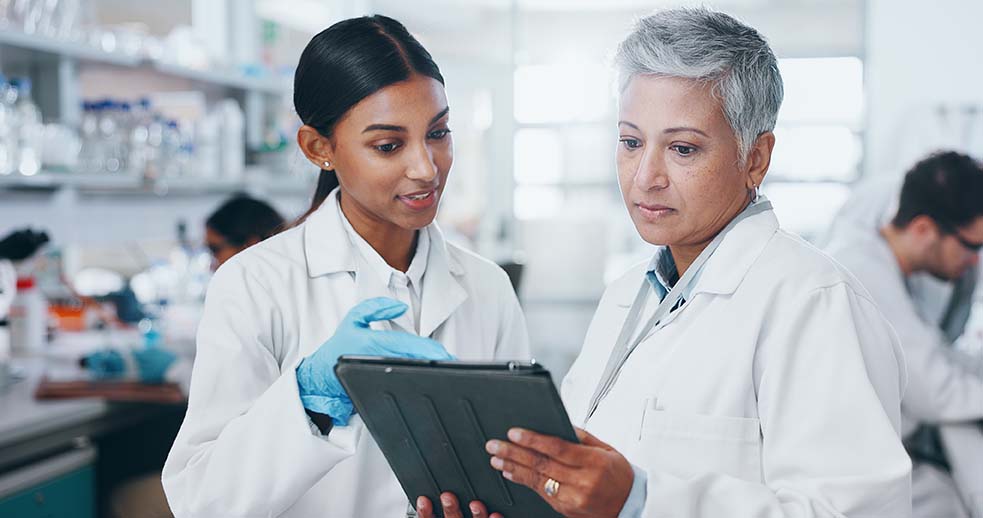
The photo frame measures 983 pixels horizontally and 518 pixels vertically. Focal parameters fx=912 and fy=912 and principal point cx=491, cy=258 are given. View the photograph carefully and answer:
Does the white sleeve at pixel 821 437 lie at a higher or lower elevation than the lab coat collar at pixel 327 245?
lower

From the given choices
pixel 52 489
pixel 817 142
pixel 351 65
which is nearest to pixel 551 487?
pixel 351 65

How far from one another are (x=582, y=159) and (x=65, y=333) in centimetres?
337

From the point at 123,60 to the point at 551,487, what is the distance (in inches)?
100

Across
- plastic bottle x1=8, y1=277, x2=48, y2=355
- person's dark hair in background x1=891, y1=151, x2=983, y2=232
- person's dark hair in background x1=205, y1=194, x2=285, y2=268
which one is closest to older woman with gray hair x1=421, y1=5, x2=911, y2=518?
person's dark hair in background x1=891, y1=151, x2=983, y2=232

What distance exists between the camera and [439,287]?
1.44m

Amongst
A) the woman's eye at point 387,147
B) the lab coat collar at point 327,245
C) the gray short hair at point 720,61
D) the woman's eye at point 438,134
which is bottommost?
the lab coat collar at point 327,245

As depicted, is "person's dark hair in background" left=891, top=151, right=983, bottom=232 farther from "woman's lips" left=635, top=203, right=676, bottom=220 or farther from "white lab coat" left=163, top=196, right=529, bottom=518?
"woman's lips" left=635, top=203, right=676, bottom=220

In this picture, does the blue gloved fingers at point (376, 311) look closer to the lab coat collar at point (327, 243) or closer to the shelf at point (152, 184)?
the lab coat collar at point (327, 243)

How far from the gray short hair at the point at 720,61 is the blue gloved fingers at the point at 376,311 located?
0.42 m

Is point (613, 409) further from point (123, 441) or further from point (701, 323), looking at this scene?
point (123, 441)

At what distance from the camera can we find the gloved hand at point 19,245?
95.7 inches

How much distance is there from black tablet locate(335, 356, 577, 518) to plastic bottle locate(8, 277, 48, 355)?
7.39 ft

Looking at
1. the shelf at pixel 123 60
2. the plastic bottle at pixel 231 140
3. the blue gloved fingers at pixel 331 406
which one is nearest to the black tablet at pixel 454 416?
the blue gloved fingers at pixel 331 406

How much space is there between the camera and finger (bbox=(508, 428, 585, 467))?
911 mm
